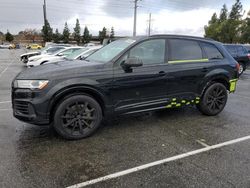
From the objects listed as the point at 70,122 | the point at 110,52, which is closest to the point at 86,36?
the point at 110,52

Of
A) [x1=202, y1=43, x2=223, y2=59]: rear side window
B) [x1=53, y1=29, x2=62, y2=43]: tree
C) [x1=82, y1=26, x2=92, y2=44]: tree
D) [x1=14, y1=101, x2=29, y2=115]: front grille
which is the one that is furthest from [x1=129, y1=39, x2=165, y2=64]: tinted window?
[x1=82, y1=26, x2=92, y2=44]: tree

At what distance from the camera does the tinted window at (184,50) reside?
4.74 metres

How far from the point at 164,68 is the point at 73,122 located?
198cm

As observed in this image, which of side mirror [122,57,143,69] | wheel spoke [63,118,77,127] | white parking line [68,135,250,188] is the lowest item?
white parking line [68,135,250,188]

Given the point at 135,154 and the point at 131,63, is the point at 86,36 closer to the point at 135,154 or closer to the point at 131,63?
the point at 131,63

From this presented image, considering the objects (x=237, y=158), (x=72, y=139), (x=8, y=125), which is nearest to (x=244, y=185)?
(x=237, y=158)

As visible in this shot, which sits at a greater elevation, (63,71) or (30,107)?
(63,71)

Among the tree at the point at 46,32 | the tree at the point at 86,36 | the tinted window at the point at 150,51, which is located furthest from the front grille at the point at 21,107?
the tree at the point at 86,36

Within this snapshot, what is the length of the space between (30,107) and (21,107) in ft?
0.68

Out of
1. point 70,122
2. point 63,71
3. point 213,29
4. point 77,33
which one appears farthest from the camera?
point 77,33

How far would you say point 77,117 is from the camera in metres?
3.96

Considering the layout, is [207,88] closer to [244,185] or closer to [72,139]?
[244,185]

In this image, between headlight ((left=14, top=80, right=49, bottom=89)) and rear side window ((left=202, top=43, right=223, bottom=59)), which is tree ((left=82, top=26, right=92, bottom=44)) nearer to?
rear side window ((left=202, top=43, right=223, bottom=59))

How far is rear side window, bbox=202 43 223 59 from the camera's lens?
522cm
